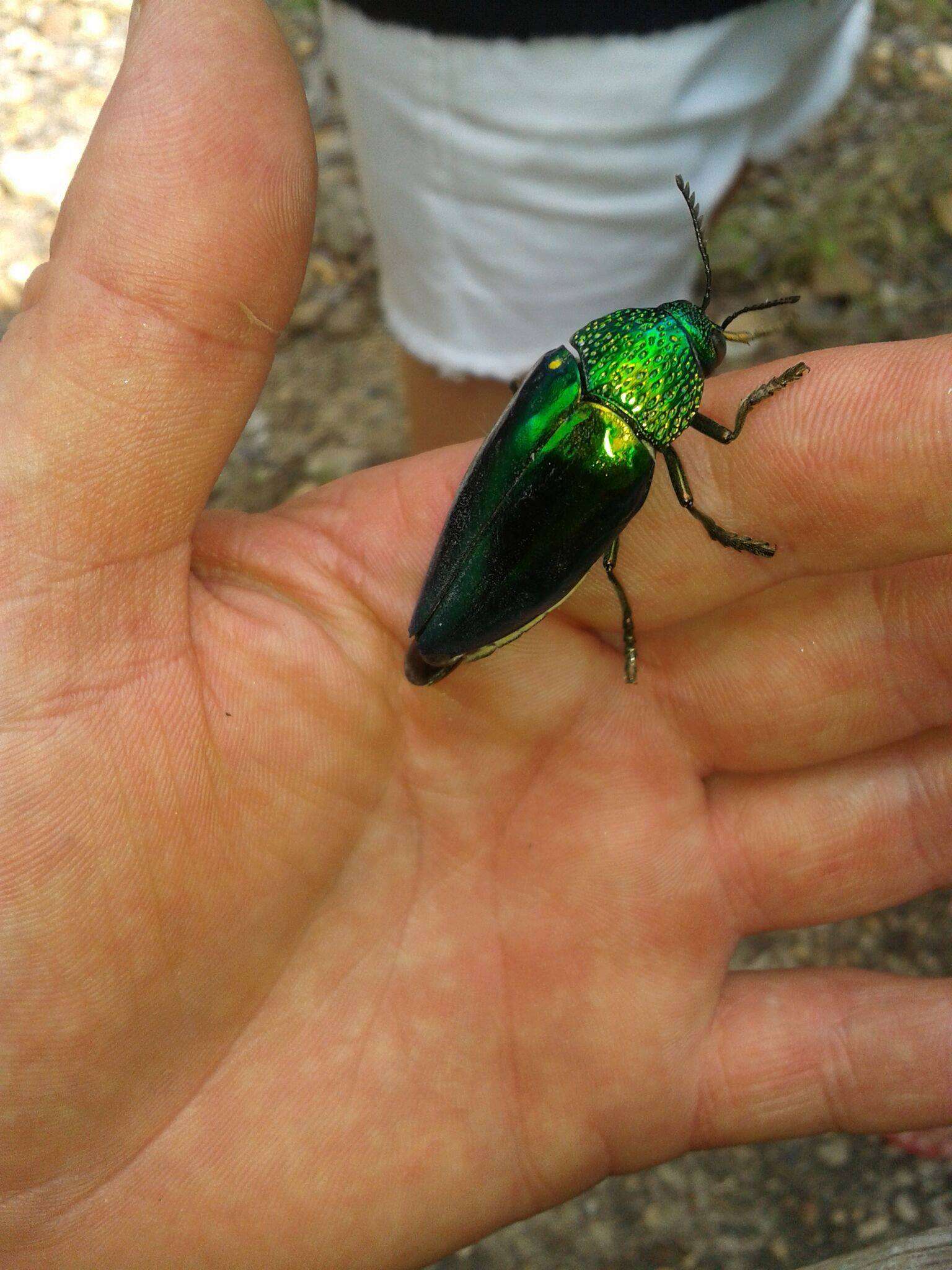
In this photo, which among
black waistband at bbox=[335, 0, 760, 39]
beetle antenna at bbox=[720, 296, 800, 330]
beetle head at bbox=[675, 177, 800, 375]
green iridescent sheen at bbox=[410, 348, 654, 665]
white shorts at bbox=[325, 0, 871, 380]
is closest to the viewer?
green iridescent sheen at bbox=[410, 348, 654, 665]

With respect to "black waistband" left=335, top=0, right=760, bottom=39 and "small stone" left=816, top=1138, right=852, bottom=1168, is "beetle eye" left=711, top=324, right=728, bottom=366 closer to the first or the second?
"black waistband" left=335, top=0, right=760, bottom=39

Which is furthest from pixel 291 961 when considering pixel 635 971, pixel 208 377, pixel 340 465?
pixel 340 465

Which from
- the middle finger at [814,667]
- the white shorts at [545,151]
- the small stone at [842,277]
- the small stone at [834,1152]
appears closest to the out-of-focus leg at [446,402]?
the white shorts at [545,151]

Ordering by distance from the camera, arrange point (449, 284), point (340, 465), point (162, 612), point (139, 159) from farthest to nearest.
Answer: point (340, 465) → point (449, 284) → point (162, 612) → point (139, 159)

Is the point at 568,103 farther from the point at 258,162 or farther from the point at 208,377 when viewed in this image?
the point at 208,377

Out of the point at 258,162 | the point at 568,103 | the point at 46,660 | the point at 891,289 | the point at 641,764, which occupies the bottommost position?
the point at 891,289

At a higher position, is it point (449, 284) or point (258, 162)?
point (258, 162)

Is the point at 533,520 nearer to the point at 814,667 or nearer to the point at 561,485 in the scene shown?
the point at 561,485

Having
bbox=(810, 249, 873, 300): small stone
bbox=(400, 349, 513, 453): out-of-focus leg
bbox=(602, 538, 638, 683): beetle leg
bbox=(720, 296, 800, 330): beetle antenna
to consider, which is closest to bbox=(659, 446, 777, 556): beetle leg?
bbox=(602, 538, 638, 683): beetle leg
